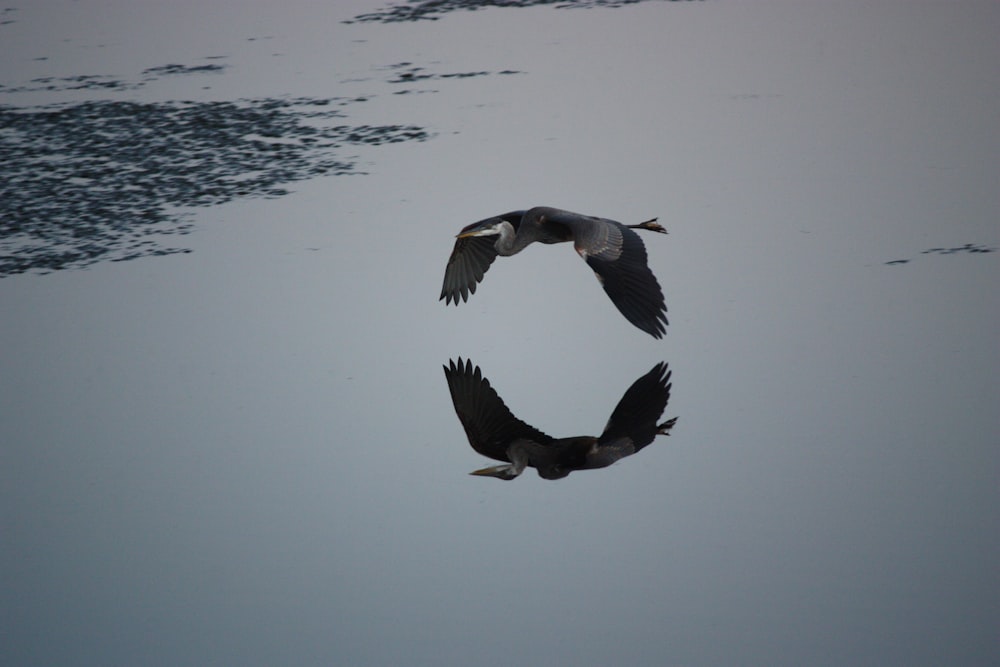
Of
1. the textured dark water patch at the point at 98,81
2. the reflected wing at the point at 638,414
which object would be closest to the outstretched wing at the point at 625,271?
the reflected wing at the point at 638,414

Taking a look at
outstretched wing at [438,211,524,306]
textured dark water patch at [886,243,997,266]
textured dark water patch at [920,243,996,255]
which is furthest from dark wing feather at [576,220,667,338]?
textured dark water patch at [920,243,996,255]

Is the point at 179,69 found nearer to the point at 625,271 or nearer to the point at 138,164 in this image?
the point at 138,164

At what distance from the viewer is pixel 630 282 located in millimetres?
4031

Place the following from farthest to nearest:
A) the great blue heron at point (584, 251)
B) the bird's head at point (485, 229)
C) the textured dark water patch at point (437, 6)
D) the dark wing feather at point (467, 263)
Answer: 1. the textured dark water patch at point (437, 6)
2. the dark wing feather at point (467, 263)
3. the bird's head at point (485, 229)
4. the great blue heron at point (584, 251)

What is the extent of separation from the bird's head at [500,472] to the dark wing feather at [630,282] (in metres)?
0.56

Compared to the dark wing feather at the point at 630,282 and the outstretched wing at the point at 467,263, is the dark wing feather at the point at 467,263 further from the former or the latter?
the dark wing feather at the point at 630,282

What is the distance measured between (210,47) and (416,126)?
167 cm

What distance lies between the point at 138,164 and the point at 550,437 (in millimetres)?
2843

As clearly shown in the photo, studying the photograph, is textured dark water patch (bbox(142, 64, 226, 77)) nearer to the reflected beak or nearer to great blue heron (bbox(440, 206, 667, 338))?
great blue heron (bbox(440, 206, 667, 338))

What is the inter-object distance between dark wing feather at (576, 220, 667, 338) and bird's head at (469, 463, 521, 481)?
22.2 inches

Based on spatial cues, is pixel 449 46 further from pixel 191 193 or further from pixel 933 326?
pixel 933 326

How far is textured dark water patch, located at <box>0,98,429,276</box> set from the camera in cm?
539

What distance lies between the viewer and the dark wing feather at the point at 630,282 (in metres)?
3.99

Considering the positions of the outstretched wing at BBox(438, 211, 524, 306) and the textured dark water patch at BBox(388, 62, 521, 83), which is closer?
the outstretched wing at BBox(438, 211, 524, 306)
